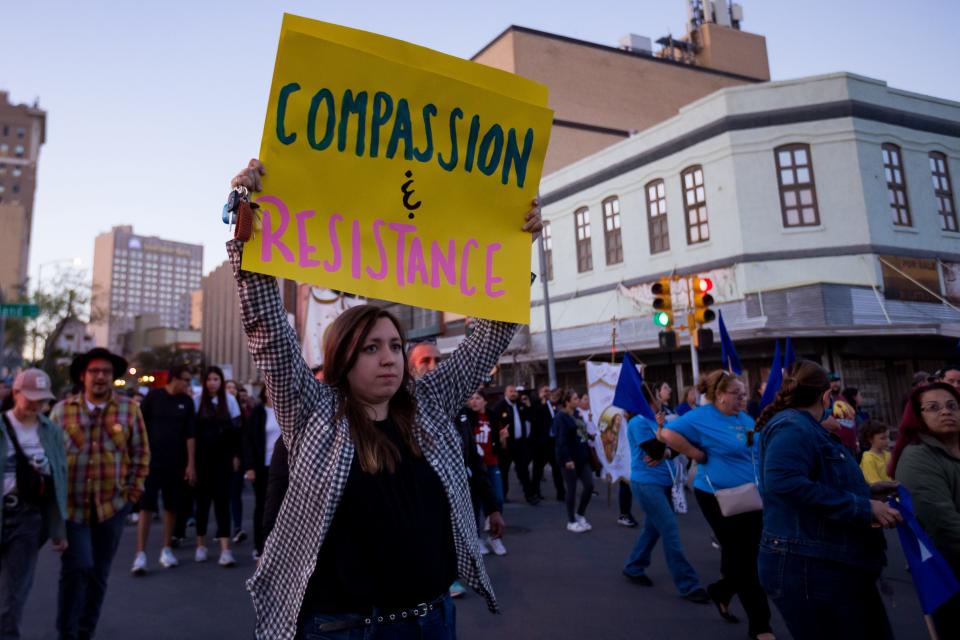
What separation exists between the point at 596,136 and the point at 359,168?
3716cm

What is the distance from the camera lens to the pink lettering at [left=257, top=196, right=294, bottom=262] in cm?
206

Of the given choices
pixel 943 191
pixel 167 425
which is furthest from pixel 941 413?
pixel 943 191

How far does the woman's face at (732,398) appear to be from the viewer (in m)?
5.21

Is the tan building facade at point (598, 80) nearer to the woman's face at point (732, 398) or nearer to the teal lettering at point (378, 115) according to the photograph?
the woman's face at point (732, 398)

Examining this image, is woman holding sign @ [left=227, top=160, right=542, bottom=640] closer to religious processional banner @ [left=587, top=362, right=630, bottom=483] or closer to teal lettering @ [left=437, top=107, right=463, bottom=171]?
teal lettering @ [left=437, top=107, right=463, bottom=171]

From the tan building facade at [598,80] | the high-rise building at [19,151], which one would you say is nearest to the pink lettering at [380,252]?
the tan building facade at [598,80]

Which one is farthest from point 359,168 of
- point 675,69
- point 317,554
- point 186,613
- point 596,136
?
point 675,69

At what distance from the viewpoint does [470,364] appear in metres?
2.62

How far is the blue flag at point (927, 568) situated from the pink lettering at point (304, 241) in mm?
3024

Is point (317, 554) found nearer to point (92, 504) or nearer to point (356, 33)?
point (356, 33)

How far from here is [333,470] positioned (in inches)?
79.4

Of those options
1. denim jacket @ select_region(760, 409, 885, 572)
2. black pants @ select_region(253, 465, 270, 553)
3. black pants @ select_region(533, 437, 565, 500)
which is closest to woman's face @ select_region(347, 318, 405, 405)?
denim jacket @ select_region(760, 409, 885, 572)

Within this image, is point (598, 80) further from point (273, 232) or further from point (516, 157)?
point (273, 232)

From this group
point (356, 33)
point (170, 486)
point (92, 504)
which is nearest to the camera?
point (356, 33)
